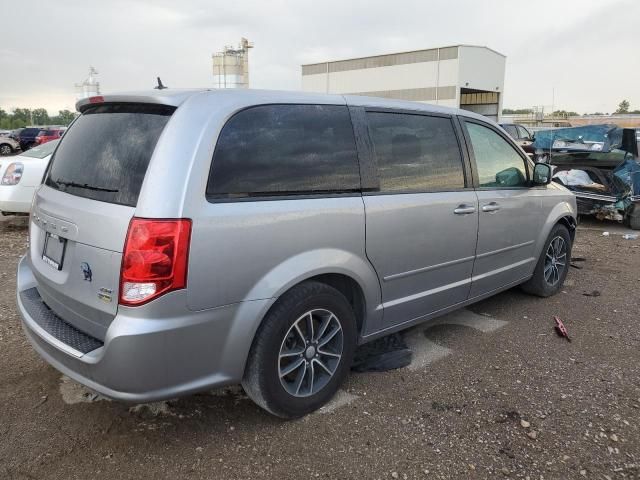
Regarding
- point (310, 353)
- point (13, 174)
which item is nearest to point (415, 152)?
point (310, 353)

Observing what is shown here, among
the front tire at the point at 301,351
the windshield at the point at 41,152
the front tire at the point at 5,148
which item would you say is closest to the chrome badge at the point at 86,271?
the front tire at the point at 301,351

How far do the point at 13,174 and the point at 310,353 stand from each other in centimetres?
667

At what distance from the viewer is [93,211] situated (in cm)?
248

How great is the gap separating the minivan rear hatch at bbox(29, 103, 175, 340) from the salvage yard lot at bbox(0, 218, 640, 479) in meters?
0.67

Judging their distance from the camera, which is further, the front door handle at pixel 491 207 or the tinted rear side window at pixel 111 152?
the front door handle at pixel 491 207

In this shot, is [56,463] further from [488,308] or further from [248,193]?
[488,308]

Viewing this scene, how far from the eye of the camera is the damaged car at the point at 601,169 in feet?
29.1

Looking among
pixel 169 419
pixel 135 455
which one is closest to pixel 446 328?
pixel 169 419

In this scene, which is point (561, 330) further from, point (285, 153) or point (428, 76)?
point (428, 76)

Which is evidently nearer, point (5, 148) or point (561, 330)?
point (561, 330)

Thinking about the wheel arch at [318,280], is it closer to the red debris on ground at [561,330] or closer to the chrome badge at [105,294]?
the chrome badge at [105,294]

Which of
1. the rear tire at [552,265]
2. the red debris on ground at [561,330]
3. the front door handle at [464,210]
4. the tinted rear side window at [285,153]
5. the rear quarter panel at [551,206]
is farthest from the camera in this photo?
the rear tire at [552,265]

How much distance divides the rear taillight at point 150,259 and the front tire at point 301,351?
609 mm

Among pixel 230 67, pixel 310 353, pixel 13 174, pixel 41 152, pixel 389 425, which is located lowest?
pixel 389 425
